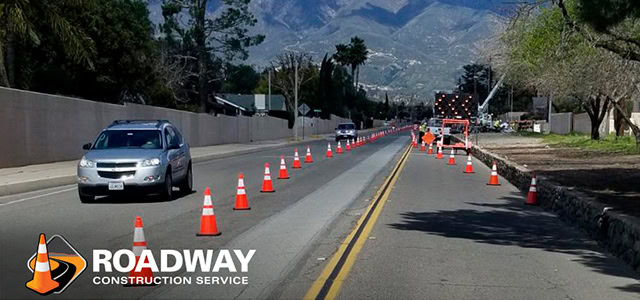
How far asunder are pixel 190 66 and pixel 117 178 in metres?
54.3

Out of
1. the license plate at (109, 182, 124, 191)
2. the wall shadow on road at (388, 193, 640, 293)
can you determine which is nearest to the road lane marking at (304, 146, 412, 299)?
the wall shadow on road at (388, 193, 640, 293)

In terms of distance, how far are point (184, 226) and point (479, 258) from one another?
5.07m

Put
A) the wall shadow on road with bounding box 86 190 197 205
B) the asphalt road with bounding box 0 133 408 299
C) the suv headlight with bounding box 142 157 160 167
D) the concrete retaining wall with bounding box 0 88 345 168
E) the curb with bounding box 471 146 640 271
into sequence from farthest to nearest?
the concrete retaining wall with bounding box 0 88 345 168 < the wall shadow on road with bounding box 86 190 197 205 < the suv headlight with bounding box 142 157 160 167 < the curb with bounding box 471 146 640 271 < the asphalt road with bounding box 0 133 408 299

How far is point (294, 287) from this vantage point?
814cm

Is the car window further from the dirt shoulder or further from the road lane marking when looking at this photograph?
the dirt shoulder

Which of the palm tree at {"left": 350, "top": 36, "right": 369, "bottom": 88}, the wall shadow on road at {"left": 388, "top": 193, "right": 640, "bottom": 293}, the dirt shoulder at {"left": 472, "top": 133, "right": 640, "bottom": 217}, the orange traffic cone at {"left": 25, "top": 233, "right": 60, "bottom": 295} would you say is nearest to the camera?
the orange traffic cone at {"left": 25, "top": 233, "right": 60, "bottom": 295}

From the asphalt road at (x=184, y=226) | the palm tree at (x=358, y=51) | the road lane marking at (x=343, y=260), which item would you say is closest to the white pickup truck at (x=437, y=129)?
the asphalt road at (x=184, y=226)

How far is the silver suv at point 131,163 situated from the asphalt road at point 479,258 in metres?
4.82

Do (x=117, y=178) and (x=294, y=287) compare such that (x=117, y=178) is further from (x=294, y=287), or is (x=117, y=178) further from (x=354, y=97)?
(x=354, y=97)

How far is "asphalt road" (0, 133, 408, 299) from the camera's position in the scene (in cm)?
811

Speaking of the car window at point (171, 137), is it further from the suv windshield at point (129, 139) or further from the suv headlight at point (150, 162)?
the suv headlight at point (150, 162)

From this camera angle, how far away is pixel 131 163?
614 inches

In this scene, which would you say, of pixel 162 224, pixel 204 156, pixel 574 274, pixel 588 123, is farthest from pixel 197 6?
pixel 574 274

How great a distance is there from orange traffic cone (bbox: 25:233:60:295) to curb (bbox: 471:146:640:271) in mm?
7070
